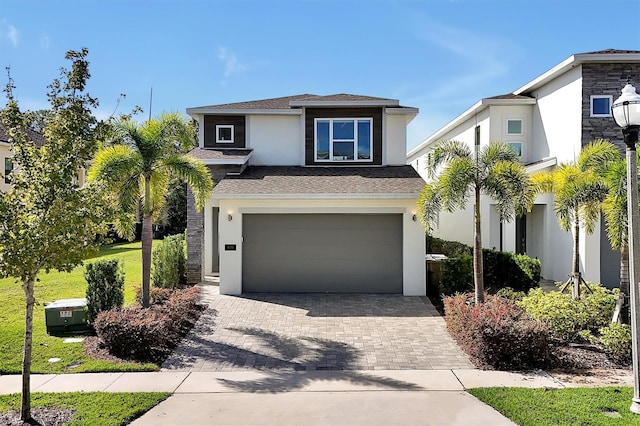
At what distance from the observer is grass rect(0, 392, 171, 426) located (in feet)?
18.6

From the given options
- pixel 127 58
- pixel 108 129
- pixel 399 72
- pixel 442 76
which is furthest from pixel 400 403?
pixel 442 76

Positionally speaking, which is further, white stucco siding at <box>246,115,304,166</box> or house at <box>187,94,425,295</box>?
white stucco siding at <box>246,115,304,166</box>

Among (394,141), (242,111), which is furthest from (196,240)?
(394,141)

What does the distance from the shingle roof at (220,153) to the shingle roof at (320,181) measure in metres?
0.62

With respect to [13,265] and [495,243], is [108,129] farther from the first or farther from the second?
[495,243]

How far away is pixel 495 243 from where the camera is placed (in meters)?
18.2

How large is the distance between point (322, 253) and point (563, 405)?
858cm

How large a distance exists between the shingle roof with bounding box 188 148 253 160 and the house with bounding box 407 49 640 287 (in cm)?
1001

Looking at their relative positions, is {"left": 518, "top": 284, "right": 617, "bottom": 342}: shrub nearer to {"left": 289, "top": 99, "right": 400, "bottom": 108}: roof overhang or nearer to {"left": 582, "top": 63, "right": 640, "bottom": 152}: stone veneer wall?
{"left": 582, "top": 63, "right": 640, "bottom": 152}: stone veneer wall

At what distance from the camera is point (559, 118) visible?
15430 mm

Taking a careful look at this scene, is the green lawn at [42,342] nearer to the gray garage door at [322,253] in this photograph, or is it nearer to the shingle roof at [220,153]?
the gray garage door at [322,253]

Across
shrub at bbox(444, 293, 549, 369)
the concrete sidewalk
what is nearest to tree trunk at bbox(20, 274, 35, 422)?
the concrete sidewalk

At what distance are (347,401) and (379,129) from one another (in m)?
11.7

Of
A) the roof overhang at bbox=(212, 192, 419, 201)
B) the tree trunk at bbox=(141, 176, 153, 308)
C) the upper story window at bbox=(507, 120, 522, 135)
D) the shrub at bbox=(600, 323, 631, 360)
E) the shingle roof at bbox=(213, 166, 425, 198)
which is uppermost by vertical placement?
the upper story window at bbox=(507, 120, 522, 135)
